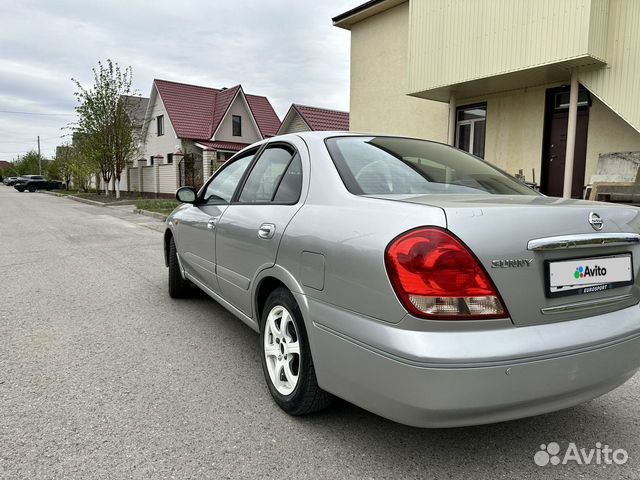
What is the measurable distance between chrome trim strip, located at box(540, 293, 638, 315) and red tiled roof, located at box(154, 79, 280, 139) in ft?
→ 91.6

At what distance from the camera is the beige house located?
27.0 ft

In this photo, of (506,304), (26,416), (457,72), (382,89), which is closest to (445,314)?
(506,304)

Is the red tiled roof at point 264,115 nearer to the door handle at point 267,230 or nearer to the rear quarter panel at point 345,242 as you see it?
the door handle at point 267,230

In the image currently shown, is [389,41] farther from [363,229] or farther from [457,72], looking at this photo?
[363,229]

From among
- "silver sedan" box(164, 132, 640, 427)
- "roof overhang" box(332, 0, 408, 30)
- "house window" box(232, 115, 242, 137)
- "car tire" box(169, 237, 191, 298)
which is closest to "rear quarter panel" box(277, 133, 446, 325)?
"silver sedan" box(164, 132, 640, 427)

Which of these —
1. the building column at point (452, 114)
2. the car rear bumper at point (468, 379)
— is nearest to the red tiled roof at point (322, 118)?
the building column at point (452, 114)

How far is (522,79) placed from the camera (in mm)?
9750

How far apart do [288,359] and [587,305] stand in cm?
146

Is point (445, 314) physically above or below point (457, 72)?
below

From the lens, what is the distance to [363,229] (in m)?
2.06

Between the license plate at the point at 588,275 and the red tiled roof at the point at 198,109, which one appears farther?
the red tiled roof at the point at 198,109

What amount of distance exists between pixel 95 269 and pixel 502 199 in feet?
19.4

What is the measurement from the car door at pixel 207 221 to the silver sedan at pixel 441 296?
1083 millimetres

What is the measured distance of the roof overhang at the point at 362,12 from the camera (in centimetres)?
1308
